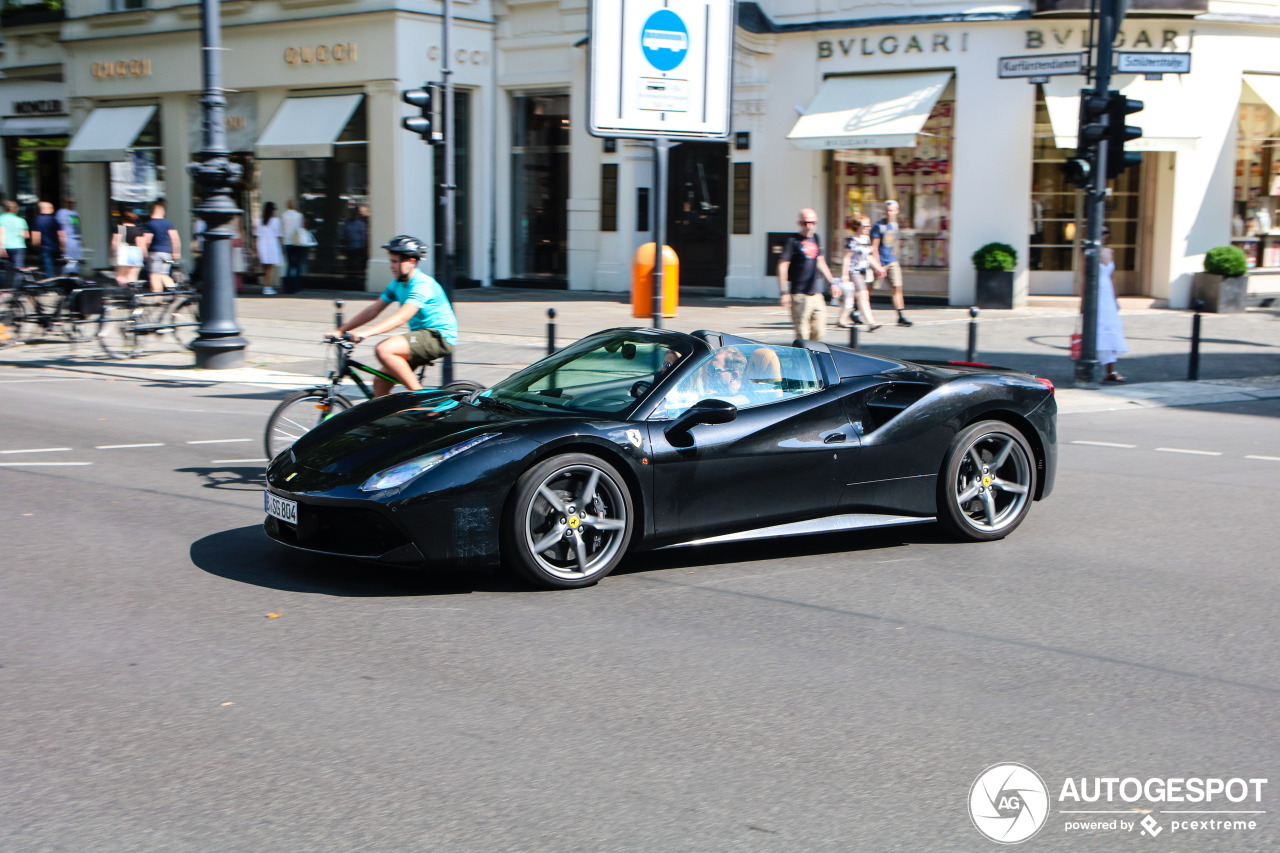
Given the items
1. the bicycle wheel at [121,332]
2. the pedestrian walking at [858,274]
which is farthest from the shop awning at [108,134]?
the pedestrian walking at [858,274]

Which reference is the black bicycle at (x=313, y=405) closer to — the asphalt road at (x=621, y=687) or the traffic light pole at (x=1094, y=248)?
the asphalt road at (x=621, y=687)

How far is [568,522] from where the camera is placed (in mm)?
6305

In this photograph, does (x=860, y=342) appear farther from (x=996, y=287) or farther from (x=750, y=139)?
(x=750, y=139)

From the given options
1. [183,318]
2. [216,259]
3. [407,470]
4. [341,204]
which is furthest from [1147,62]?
[341,204]

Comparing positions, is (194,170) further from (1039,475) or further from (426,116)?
(1039,475)

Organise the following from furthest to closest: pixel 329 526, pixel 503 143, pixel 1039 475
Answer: pixel 503 143 < pixel 1039 475 < pixel 329 526

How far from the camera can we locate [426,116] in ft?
49.6

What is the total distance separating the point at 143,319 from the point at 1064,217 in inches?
620

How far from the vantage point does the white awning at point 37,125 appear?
115ft

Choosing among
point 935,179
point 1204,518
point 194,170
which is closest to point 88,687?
point 1204,518

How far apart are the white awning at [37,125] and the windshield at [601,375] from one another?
31452mm

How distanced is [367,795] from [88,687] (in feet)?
4.93

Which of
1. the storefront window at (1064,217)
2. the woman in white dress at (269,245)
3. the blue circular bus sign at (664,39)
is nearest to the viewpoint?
the blue circular bus sign at (664,39)

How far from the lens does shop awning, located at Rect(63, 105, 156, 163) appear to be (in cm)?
3195
